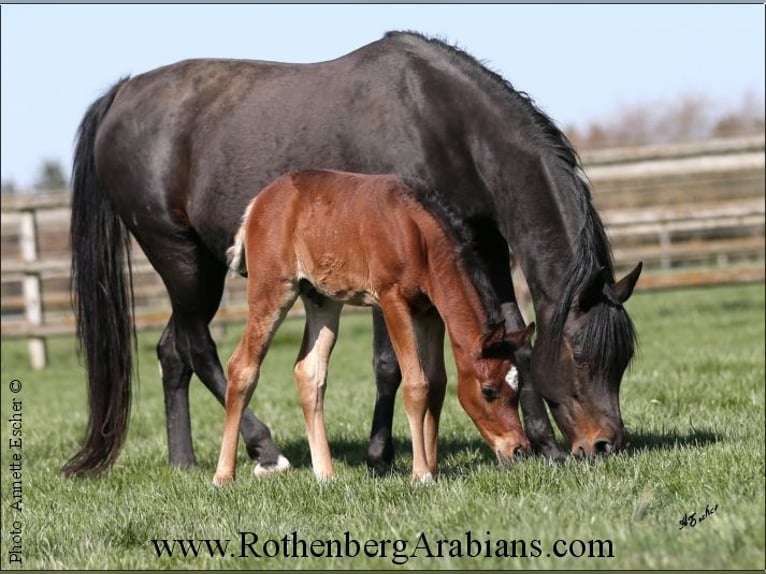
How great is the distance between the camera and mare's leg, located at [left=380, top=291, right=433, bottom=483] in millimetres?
4961

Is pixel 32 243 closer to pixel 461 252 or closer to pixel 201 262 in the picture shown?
pixel 201 262

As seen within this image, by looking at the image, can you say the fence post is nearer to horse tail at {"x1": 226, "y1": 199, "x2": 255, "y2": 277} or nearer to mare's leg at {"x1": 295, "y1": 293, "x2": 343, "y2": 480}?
horse tail at {"x1": 226, "y1": 199, "x2": 255, "y2": 277}

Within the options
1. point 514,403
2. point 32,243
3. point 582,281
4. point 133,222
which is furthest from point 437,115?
point 32,243

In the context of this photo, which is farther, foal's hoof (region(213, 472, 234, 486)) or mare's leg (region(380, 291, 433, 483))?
foal's hoof (region(213, 472, 234, 486))

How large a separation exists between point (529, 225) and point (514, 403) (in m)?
0.93

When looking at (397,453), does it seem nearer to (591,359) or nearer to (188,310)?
(188,310)

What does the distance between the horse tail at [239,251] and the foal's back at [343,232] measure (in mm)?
50

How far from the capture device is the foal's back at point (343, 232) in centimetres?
502

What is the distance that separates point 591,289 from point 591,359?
→ 32 cm

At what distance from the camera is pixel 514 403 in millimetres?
4957

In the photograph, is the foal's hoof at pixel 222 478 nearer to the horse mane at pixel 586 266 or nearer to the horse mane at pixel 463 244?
the horse mane at pixel 463 244

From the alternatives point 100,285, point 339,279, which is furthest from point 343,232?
point 100,285

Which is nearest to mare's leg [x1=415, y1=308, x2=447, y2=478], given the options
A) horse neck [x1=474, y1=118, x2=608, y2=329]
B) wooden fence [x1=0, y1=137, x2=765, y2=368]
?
horse neck [x1=474, y1=118, x2=608, y2=329]
